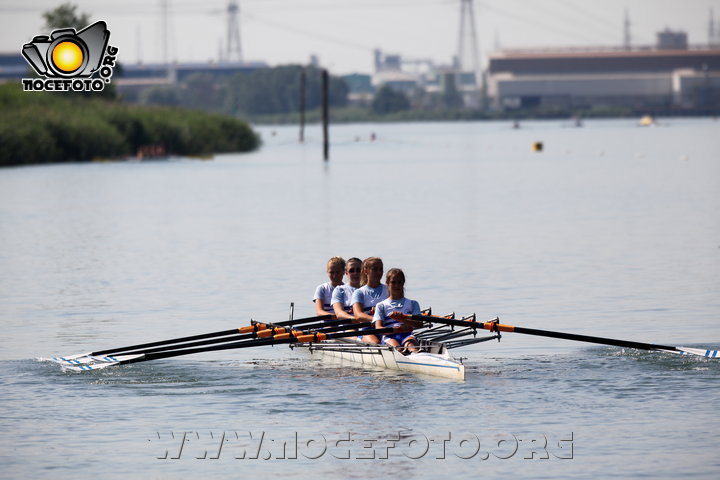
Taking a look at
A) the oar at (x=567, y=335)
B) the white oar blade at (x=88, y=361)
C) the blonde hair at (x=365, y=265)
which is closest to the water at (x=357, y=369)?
the white oar blade at (x=88, y=361)

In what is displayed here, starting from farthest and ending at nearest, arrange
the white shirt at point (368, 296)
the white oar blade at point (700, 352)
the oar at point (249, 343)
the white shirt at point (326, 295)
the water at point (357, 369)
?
the white shirt at point (326, 295) < the white shirt at point (368, 296) < the white oar blade at point (700, 352) < the oar at point (249, 343) < the water at point (357, 369)

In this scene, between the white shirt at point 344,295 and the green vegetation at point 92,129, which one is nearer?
the white shirt at point 344,295

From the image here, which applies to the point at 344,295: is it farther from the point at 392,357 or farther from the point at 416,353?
the point at 416,353

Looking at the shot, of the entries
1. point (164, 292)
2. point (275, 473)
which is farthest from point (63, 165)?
point (275, 473)

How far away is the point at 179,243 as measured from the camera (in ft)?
126

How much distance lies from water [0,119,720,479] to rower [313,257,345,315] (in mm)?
991

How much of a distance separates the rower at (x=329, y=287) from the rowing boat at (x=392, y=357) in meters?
0.98

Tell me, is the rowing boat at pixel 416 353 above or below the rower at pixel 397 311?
below

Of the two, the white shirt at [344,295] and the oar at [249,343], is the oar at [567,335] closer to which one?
the oar at [249,343]

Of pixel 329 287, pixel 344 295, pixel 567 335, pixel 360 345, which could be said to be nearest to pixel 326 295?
pixel 329 287

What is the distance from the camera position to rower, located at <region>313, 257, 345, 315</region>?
792 inches

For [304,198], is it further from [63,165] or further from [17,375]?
[17,375]

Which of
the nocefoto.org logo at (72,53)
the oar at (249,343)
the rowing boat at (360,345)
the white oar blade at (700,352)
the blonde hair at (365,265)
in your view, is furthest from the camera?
the nocefoto.org logo at (72,53)

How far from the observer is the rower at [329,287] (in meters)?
20.1
